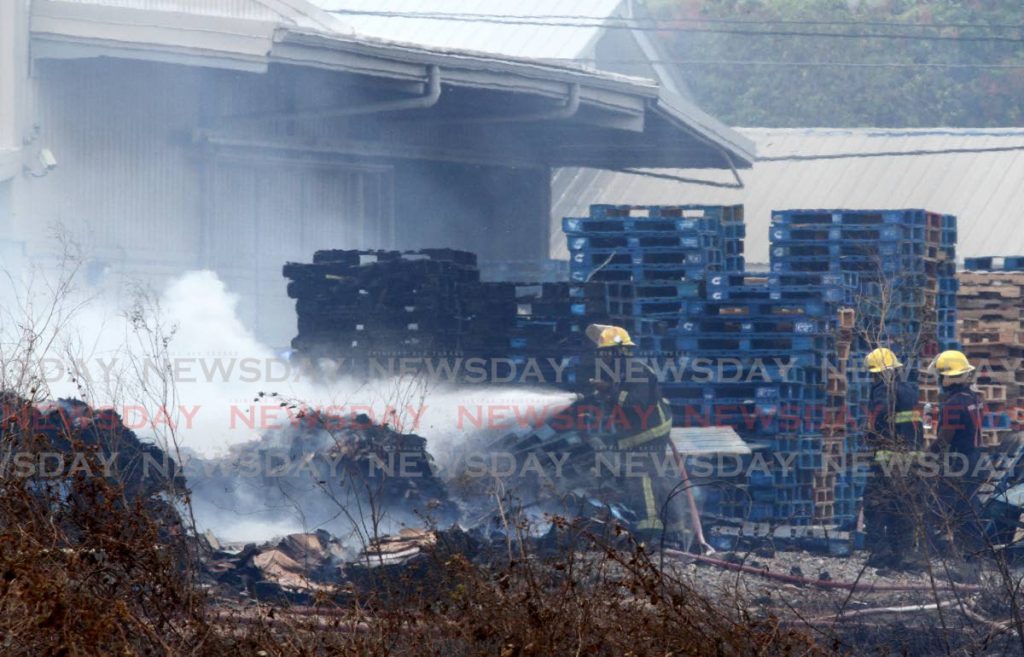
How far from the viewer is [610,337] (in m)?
13.3

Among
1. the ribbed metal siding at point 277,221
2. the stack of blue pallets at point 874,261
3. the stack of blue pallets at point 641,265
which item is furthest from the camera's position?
the ribbed metal siding at point 277,221

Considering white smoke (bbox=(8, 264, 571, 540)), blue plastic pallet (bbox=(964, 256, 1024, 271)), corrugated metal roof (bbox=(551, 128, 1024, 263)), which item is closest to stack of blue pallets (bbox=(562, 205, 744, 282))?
white smoke (bbox=(8, 264, 571, 540))

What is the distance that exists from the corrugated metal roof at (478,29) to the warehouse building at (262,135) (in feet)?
43.9

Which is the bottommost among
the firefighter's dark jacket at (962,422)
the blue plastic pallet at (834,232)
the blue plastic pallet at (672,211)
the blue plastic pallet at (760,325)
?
the firefighter's dark jacket at (962,422)

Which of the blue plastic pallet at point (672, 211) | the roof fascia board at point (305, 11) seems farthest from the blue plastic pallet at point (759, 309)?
the roof fascia board at point (305, 11)

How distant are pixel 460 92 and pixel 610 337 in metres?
7.09

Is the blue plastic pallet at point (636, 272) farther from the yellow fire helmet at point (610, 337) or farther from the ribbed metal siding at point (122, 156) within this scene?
the ribbed metal siding at point (122, 156)

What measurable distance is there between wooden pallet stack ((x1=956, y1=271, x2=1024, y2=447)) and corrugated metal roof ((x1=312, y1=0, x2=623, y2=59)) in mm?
20001

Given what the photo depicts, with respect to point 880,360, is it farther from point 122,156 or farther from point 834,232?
point 122,156

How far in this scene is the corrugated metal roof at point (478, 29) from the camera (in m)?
36.3

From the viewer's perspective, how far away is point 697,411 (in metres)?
14.0

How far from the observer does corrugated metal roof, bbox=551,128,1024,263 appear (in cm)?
2803

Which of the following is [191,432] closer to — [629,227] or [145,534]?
[629,227]

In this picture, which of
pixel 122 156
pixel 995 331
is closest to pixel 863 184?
pixel 995 331
